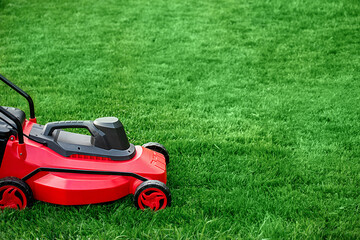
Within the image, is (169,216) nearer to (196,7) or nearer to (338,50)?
(338,50)

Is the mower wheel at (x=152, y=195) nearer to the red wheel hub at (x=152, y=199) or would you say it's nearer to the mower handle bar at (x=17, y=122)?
the red wheel hub at (x=152, y=199)

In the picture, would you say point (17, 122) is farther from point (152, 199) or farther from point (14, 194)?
point (152, 199)

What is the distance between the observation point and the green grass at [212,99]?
268 cm

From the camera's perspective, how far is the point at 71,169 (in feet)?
8.75

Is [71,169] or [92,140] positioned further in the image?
[92,140]

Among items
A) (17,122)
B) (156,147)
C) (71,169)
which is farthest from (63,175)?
(156,147)

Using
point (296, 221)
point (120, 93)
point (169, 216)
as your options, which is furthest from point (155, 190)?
point (120, 93)

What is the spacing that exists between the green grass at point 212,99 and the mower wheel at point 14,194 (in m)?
0.07

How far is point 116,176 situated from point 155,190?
27 cm

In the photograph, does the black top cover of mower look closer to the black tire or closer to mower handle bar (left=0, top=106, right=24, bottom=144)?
mower handle bar (left=0, top=106, right=24, bottom=144)

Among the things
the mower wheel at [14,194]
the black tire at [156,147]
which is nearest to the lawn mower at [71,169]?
the mower wheel at [14,194]

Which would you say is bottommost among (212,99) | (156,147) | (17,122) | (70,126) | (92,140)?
(212,99)

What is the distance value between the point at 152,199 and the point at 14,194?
85 cm

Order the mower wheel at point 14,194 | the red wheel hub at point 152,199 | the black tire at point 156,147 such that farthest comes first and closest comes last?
the black tire at point 156,147 → the red wheel hub at point 152,199 → the mower wheel at point 14,194
